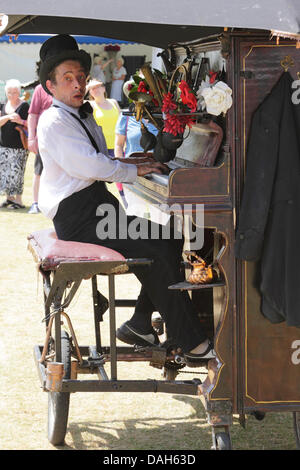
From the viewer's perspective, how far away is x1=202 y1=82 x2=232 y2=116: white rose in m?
3.64

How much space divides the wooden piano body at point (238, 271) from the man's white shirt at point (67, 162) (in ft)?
0.94

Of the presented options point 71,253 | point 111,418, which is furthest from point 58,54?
point 111,418

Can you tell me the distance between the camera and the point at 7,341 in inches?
233

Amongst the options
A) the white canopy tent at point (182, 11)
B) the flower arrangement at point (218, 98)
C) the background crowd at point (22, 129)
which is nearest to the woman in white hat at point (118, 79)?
the background crowd at point (22, 129)

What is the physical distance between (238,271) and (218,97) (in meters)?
0.79

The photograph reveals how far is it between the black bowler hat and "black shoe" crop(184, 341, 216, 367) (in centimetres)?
161

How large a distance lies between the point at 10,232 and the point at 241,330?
667 centimetres

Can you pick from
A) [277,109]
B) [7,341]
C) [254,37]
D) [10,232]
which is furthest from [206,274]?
[10,232]

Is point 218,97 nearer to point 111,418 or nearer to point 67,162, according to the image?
point 67,162

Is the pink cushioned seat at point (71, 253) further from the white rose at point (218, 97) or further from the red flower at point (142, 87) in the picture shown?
the red flower at point (142, 87)

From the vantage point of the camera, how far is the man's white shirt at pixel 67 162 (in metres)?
4.15

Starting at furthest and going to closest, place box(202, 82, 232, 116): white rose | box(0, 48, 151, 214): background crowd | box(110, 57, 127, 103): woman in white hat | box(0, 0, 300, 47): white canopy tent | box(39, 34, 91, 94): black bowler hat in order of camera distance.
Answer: box(110, 57, 127, 103): woman in white hat
box(0, 48, 151, 214): background crowd
box(39, 34, 91, 94): black bowler hat
box(202, 82, 232, 116): white rose
box(0, 0, 300, 47): white canopy tent

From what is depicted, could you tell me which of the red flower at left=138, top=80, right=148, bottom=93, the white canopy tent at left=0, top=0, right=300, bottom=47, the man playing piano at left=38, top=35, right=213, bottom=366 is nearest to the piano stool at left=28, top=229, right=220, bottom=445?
the man playing piano at left=38, top=35, right=213, bottom=366

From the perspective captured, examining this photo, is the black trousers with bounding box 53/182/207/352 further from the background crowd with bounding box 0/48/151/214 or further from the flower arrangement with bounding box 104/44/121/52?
the flower arrangement with bounding box 104/44/121/52
